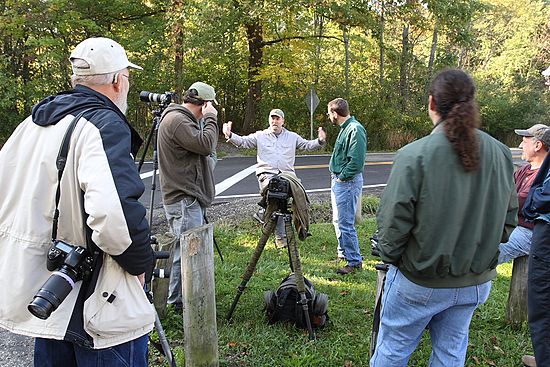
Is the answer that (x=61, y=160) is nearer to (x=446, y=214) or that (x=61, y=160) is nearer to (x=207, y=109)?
(x=446, y=214)

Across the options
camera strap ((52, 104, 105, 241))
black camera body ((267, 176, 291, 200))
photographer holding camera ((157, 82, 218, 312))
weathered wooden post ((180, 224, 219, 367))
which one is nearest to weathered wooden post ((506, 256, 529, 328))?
black camera body ((267, 176, 291, 200))

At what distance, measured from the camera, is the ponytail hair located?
7.32 ft

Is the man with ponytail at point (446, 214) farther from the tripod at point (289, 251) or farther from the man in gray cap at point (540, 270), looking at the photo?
A: the tripod at point (289, 251)

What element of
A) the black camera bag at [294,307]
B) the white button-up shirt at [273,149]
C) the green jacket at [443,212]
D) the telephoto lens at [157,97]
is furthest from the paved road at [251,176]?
the green jacket at [443,212]

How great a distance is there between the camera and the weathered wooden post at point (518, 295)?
3.98m

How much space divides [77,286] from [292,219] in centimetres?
247

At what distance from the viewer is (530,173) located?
4.39 metres

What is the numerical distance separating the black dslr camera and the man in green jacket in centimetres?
380

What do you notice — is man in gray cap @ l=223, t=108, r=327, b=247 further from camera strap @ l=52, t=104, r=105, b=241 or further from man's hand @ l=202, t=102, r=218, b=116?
camera strap @ l=52, t=104, r=105, b=241

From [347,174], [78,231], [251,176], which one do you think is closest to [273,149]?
[347,174]

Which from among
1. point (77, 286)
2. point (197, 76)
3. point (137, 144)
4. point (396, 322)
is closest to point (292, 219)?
point (396, 322)

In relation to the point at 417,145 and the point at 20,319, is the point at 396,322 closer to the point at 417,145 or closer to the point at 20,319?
the point at 417,145

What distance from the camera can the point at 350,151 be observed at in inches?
208

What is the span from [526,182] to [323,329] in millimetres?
2313
